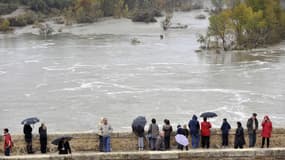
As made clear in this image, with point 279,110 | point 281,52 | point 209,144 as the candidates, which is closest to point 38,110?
point 279,110

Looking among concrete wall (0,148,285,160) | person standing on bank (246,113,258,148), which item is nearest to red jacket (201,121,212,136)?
person standing on bank (246,113,258,148)

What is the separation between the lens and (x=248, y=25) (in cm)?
5891

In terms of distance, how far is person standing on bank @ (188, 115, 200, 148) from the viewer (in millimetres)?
16672

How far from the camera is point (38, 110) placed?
31.4m

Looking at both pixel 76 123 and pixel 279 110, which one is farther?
pixel 279 110

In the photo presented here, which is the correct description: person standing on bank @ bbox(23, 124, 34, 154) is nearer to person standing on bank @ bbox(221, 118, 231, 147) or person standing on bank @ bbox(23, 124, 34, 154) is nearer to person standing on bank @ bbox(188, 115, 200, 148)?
person standing on bank @ bbox(188, 115, 200, 148)

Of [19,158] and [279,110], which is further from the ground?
[19,158]

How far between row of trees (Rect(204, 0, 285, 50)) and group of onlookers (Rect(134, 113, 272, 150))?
41.0 meters

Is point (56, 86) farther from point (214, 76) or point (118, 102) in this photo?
point (214, 76)

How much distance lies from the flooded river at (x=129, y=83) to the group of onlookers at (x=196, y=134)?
33.5 feet

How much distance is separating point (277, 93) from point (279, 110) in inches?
176

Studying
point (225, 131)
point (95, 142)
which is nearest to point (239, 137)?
point (225, 131)

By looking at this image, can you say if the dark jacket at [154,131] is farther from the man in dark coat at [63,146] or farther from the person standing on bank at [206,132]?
the man in dark coat at [63,146]

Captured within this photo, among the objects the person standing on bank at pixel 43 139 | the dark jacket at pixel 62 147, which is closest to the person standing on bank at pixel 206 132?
the dark jacket at pixel 62 147
